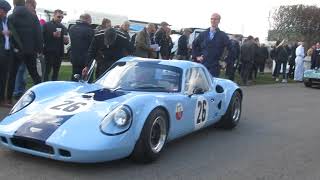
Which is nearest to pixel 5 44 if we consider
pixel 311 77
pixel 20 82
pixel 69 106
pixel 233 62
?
pixel 20 82

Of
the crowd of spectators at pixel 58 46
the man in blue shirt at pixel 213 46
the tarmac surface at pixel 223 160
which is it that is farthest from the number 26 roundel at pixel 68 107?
the man in blue shirt at pixel 213 46

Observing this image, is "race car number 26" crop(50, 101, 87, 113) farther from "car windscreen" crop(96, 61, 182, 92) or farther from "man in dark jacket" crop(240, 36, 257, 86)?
"man in dark jacket" crop(240, 36, 257, 86)

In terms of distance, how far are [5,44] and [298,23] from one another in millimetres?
30289

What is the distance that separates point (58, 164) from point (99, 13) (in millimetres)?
24597

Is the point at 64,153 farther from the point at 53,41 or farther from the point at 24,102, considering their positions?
the point at 53,41

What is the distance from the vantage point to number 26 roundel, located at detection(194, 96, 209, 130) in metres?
6.65

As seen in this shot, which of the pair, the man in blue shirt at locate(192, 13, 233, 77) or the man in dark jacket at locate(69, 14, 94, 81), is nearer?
the man in blue shirt at locate(192, 13, 233, 77)

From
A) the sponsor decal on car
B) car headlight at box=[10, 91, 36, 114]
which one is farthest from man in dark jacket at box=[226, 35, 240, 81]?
car headlight at box=[10, 91, 36, 114]

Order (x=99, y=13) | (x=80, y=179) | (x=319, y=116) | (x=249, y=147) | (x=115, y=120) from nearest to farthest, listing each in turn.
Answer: (x=80, y=179)
(x=115, y=120)
(x=249, y=147)
(x=319, y=116)
(x=99, y=13)

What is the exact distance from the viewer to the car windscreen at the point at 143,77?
6.38 metres

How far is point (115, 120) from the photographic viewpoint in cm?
514

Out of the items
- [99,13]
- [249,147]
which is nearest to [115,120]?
[249,147]

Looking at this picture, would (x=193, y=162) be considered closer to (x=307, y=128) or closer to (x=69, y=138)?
(x=69, y=138)

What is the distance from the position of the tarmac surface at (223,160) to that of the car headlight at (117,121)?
0.43m
